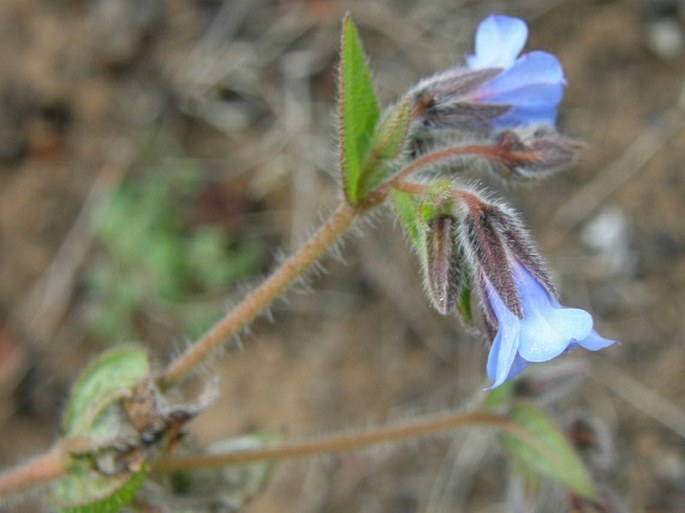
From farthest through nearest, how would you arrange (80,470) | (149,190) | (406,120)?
(149,190)
(80,470)
(406,120)

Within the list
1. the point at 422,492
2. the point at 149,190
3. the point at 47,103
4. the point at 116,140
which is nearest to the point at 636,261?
the point at 422,492

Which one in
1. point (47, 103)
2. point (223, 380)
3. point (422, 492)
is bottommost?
point (422, 492)

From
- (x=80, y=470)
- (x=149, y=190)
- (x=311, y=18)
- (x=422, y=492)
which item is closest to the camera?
(x=80, y=470)

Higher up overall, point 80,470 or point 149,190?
point 149,190

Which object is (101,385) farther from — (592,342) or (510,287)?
(592,342)

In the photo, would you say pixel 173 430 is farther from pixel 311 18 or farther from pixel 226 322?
pixel 311 18

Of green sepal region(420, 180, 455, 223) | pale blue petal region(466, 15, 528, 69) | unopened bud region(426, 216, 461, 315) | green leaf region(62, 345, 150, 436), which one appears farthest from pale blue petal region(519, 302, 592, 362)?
green leaf region(62, 345, 150, 436)
